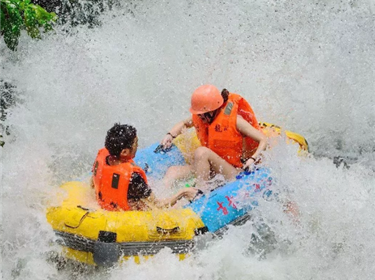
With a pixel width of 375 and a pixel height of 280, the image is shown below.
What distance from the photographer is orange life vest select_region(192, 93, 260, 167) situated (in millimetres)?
5137

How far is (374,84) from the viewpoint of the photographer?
792 centimetres

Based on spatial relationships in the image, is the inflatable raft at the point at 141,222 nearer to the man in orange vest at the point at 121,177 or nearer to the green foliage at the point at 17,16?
the man in orange vest at the point at 121,177

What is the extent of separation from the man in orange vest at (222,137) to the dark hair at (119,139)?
3.27ft

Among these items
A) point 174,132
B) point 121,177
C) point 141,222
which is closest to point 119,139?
point 121,177

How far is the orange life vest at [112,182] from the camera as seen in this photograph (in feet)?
14.3

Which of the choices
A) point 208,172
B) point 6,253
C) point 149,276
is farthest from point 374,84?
point 6,253

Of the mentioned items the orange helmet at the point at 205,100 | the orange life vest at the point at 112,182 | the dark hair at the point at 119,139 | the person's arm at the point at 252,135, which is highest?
the orange helmet at the point at 205,100

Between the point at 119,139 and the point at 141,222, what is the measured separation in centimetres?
76

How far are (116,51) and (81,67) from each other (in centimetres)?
76

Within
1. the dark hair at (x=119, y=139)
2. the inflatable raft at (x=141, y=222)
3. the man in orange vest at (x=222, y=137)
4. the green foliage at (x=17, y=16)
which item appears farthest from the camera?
the man in orange vest at (x=222, y=137)

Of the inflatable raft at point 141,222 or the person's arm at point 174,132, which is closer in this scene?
the inflatable raft at point 141,222

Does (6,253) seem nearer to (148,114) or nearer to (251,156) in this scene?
(251,156)

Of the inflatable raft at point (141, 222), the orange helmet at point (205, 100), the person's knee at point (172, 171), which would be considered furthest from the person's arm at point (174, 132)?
the inflatable raft at point (141, 222)

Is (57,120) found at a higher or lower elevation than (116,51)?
lower
